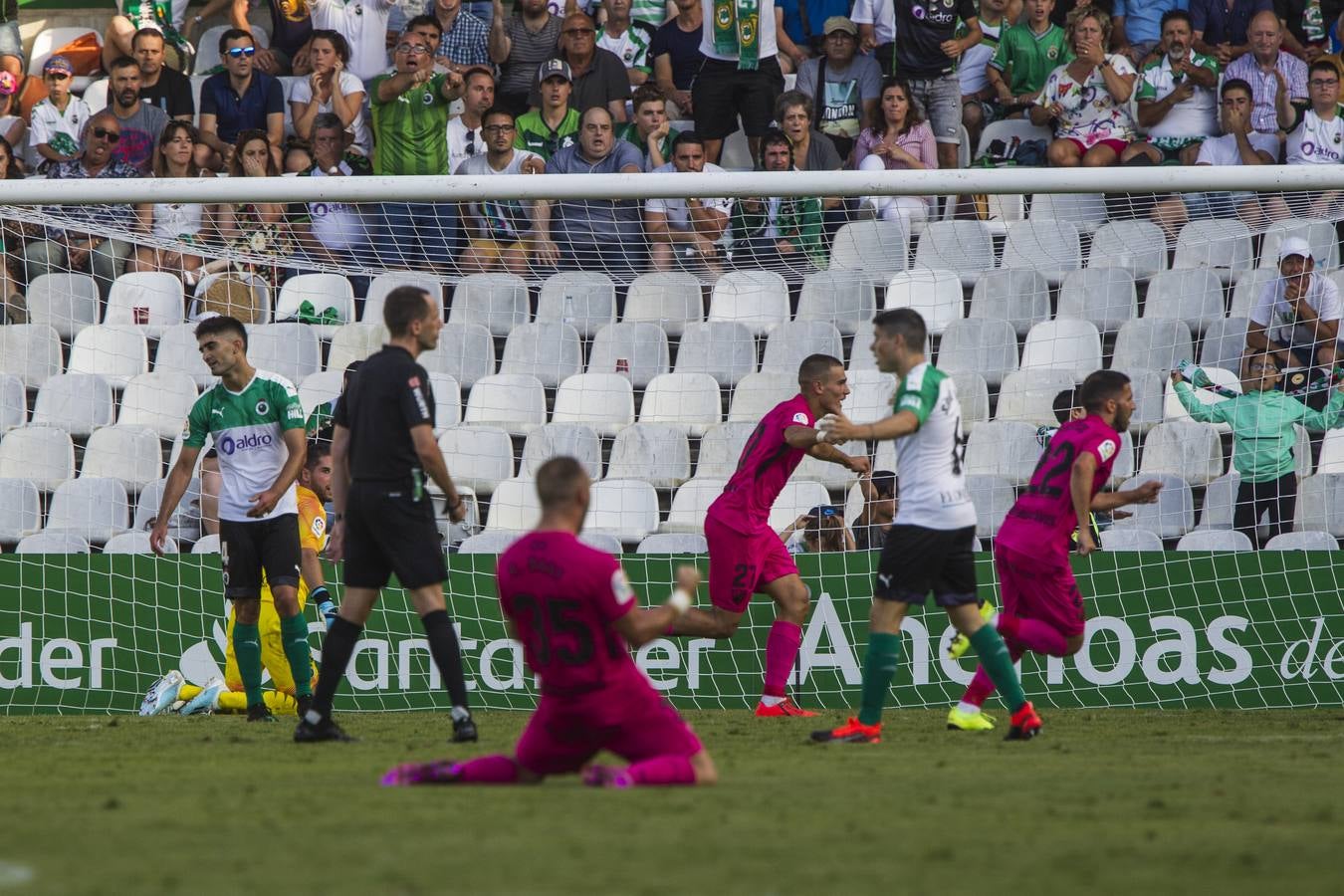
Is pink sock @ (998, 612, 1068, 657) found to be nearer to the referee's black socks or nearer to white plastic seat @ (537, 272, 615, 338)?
the referee's black socks

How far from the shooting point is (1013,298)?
40.9ft

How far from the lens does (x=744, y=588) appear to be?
9.47 meters

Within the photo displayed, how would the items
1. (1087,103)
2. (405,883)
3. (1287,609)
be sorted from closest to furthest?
(405,883) < (1287,609) < (1087,103)

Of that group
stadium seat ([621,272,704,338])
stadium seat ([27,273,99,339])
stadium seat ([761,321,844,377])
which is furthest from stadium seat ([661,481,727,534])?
stadium seat ([27,273,99,339])

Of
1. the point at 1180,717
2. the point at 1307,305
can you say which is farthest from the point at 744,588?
the point at 1307,305

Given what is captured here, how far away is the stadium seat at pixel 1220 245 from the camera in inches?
467

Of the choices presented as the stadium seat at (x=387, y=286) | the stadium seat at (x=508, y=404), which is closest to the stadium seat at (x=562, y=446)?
the stadium seat at (x=508, y=404)

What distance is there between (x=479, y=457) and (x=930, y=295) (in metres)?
3.53

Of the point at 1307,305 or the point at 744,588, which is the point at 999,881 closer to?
the point at 744,588

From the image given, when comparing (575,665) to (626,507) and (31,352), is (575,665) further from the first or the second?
(31,352)

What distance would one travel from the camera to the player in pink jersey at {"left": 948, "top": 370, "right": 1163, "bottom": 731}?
8.52 meters

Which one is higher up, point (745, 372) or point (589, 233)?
point (589, 233)

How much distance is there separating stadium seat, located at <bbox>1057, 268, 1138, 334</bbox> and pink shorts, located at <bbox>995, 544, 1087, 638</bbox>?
4.09 meters

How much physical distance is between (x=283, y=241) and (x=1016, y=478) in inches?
217
